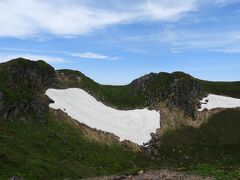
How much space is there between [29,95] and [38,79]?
894 centimetres

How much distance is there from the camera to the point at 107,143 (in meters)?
95.0

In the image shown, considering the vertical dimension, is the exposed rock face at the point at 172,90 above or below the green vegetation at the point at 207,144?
above

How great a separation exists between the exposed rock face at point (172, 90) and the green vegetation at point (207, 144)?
7787 mm

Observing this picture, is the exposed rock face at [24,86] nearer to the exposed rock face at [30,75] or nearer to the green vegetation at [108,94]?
the exposed rock face at [30,75]

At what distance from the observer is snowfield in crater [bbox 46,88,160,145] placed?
101750mm

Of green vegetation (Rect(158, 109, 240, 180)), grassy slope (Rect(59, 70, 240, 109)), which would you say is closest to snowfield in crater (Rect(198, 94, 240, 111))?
green vegetation (Rect(158, 109, 240, 180))

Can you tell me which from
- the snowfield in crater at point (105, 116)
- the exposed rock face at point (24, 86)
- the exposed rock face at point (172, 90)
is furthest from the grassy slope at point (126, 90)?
the exposed rock face at point (24, 86)

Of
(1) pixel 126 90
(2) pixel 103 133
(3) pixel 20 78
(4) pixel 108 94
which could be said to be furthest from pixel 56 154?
(1) pixel 126 90

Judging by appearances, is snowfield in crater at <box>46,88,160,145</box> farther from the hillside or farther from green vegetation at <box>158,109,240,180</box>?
green vegetation at <box>158,109,240,180</box>

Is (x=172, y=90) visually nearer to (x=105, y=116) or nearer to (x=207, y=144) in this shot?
(x=207, y=144)

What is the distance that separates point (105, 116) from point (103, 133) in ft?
35.7

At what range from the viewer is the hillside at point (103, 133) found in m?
69.0

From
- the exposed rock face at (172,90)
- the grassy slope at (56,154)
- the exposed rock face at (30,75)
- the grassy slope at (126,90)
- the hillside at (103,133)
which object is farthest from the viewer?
the exposed rock face at (172,90)

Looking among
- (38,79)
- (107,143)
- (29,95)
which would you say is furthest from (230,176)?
(38,79)
